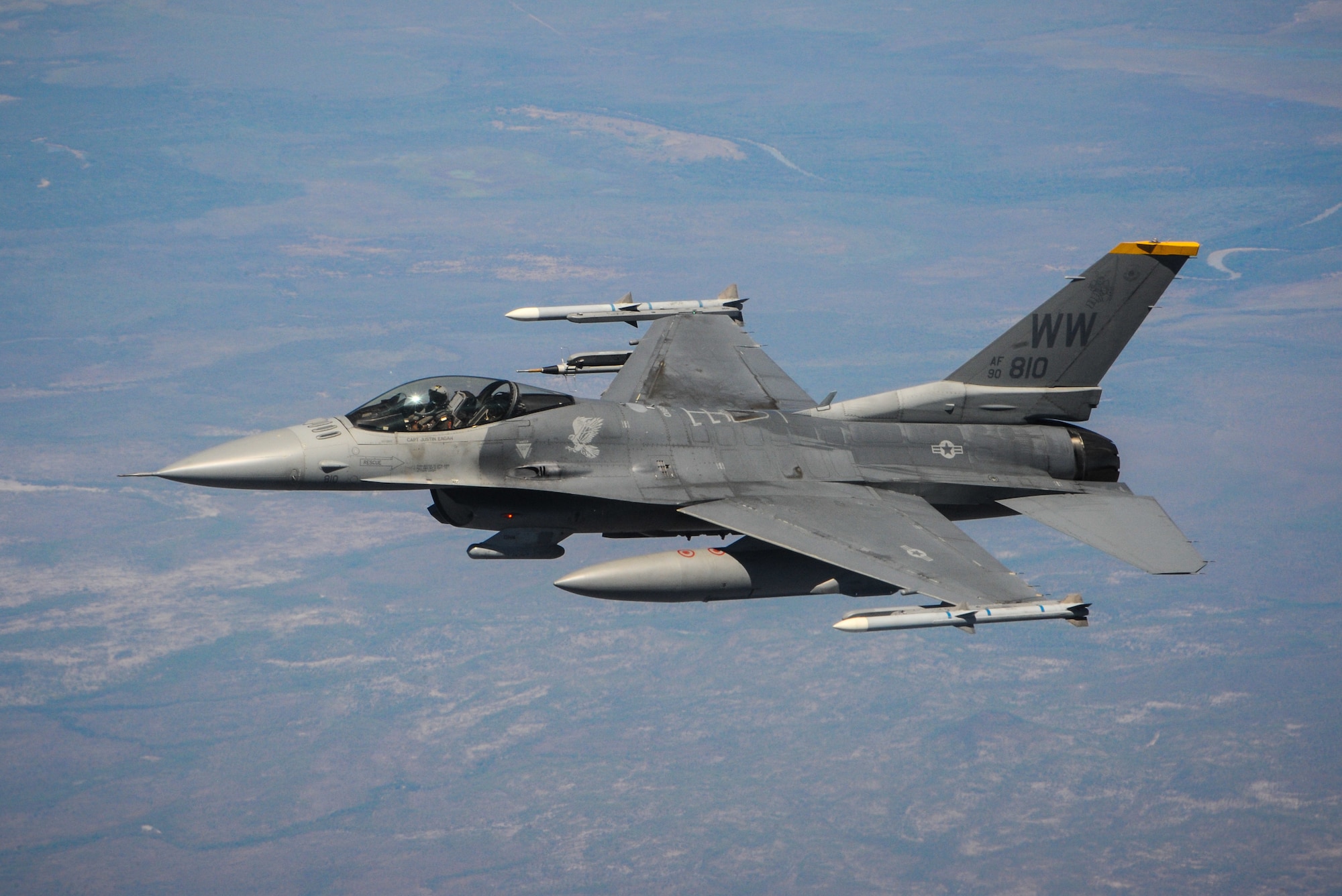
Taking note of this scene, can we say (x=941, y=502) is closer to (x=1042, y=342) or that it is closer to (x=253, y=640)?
(x=1042, y=342)

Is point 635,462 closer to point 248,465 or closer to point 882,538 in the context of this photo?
point 882,538

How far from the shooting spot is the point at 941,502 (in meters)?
24.5

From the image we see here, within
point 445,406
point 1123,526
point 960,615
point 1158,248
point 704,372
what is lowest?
point 960,615

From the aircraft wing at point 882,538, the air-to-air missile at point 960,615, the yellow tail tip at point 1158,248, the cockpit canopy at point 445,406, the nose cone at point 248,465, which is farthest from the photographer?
the yellow tail tip at point 1158,248

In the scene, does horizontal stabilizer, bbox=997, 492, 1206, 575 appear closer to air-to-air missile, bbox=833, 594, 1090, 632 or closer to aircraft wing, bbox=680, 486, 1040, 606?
aircraft wing, bbox=680, 486, 1040, 606

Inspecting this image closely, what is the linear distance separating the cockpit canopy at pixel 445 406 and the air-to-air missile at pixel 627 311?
7194mm

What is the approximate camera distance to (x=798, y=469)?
77.9 feet

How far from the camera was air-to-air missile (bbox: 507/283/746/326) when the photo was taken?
29781 mm

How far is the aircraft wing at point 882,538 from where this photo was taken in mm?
20469

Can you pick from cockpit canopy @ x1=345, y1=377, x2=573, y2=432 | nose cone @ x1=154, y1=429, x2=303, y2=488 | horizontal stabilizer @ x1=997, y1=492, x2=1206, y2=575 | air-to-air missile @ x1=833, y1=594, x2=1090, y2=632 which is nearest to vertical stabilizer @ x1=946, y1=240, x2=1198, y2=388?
horizontal stabilizer @ x1=997, y1=492, x2=1206, y2=575

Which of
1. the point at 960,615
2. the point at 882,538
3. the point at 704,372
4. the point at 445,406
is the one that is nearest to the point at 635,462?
the point at 445,406

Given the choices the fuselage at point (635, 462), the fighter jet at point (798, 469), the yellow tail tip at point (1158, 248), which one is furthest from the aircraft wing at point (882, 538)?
the yellow tail tip at point (1158, 248)

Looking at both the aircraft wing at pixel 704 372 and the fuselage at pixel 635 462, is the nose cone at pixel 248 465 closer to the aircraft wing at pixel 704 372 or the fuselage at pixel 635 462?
the fuselage at pixel 635 462

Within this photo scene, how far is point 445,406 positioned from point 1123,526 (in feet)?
42.1
